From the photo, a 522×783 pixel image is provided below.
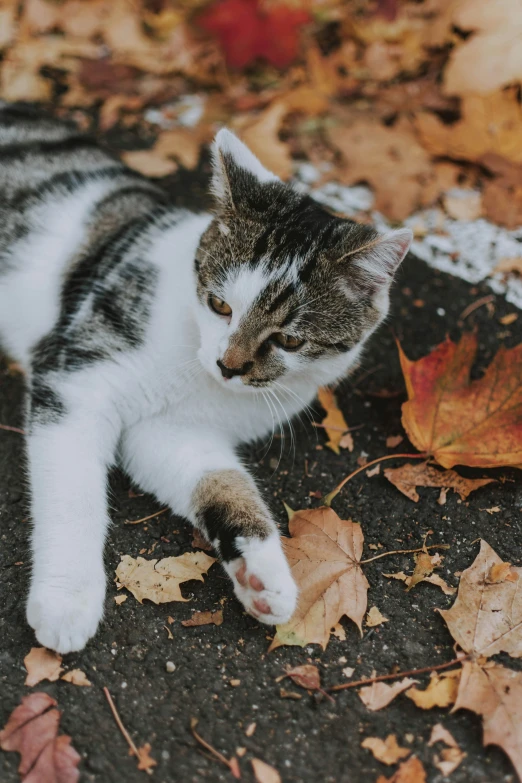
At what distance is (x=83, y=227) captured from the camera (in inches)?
100

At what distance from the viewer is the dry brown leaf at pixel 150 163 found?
353 cm

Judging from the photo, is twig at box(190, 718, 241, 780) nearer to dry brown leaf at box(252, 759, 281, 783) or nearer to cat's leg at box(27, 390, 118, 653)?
dry brown leaf at box(252, 759, 281, 783)

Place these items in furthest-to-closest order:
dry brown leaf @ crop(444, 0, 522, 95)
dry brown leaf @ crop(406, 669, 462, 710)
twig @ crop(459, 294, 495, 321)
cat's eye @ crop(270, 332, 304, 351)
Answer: dry brown leaf @ crop(444, 0, 522, 95) → twig @ crop(459, 294, 495, 321) → cat's eye @ crop(270, 332, 304, 351) → dry brown leaf @ crop(406, 669, 462, 710)

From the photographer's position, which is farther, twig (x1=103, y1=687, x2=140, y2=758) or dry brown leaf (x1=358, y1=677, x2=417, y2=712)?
dry brown leaf (x1=358, y1=677, x2=417, y2=712)

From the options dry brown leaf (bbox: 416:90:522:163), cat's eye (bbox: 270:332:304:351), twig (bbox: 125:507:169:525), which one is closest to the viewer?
cat's eye (bbox: 270:332:304:351)

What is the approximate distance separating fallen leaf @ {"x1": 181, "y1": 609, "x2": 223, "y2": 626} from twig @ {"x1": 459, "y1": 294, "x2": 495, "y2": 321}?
166 cm

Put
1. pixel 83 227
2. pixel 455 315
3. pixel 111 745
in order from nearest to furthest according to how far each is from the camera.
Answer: pixel 111 745 < pixel 83 227 < pixel 455 315

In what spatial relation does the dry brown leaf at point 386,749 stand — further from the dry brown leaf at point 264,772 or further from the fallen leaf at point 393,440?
the fallen leaf at point 393,440

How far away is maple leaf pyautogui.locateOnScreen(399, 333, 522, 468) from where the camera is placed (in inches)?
89.4

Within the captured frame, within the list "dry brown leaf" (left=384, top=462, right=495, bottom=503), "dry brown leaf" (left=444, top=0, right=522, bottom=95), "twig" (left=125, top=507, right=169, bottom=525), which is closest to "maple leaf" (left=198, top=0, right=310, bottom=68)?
"dry brown leaf" (left=444, top=0, right=522, bottom=95)

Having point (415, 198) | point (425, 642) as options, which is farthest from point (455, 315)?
point (425, 642)

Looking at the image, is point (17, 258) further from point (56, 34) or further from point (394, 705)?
point (56, 34)

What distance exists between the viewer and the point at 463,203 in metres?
3.39

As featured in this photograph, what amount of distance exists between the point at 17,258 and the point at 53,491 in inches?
38.4
